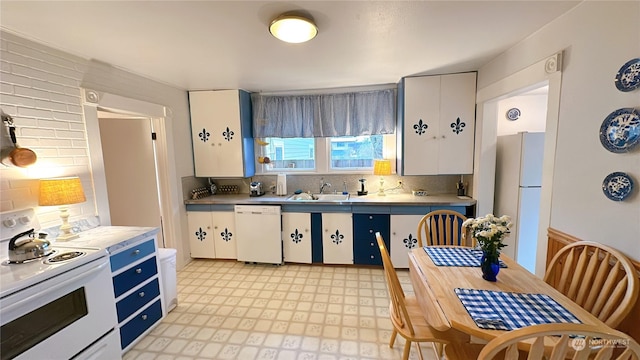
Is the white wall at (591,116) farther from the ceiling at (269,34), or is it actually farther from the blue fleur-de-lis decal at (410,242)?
the blue fleur-de-lis decal at (410,242)

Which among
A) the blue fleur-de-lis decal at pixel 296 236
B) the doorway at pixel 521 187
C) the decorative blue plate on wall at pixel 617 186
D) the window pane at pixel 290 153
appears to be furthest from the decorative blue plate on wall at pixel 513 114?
the blue fleur-de-lis decal at pixel 296 236

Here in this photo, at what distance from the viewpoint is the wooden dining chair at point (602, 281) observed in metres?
1.21

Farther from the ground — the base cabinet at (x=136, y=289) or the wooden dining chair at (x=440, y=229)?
the wooden dining chair at (x=440, y=229)

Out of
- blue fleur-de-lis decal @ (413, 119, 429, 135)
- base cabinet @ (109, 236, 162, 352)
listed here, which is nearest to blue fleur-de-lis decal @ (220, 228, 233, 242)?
base cabinet @ (109, 236, 162, 352)

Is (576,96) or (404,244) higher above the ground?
(576,96)

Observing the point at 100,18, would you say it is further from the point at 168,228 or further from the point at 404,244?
the point at 404,244

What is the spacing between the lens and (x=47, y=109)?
195 cm

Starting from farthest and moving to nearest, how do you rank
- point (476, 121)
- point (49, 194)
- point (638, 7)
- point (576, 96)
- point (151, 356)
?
1. point (476, 121)
2. point (151, 356)
3. point (49, 194)
4. point (576, 96)
5. point (638, 7)

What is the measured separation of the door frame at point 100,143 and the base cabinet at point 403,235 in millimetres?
2819

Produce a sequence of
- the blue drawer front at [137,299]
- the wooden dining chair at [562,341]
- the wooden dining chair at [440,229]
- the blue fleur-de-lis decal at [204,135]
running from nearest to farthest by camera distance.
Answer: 1. the wooden dining chair at [562,341]
2. the blue drawer front at [137,299]
3. the wooden dining chair at [440,229]
4. the blue fleur-de-lis decal at [204,135]

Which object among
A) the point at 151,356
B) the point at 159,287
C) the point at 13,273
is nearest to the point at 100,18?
the point at 13,273

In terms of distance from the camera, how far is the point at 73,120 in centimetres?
212

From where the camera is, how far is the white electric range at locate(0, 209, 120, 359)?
1317mm

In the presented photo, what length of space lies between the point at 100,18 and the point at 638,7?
2999 mm
